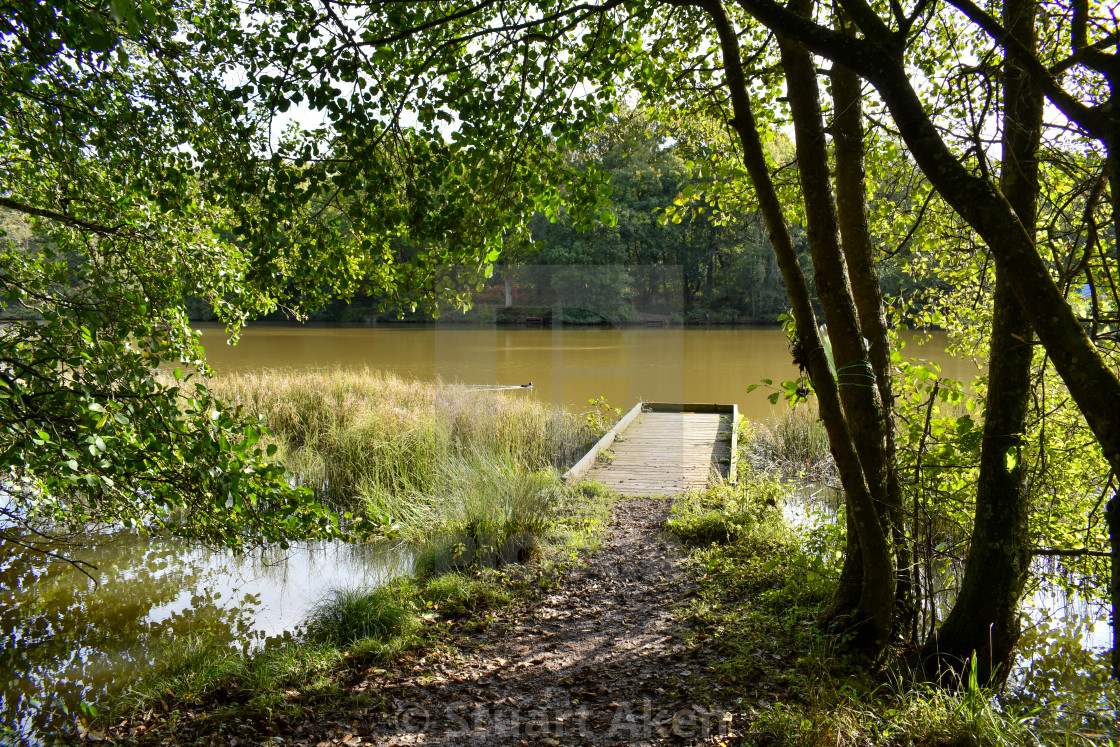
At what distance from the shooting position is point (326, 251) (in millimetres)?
2832

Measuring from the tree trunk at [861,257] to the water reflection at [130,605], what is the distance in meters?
3.35

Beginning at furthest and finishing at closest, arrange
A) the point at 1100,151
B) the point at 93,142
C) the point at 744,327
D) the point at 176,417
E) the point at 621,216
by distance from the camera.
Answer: the point at 744,327
the point at 621,216
the point at 93,142
the point at 176,417
the point at 1100,151

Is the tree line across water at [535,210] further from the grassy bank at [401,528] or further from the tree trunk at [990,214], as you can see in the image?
the grassy bank at [401,528]

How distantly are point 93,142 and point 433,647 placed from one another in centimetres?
310

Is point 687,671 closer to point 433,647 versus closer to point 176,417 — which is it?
point 433,647

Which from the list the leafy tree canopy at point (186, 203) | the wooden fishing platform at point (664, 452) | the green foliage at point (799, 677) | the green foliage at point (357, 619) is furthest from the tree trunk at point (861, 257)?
the wooden fishing platform at point (664, 452)

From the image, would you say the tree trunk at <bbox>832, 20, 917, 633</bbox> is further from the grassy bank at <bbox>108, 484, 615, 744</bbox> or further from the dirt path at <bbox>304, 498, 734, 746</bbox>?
the grassy bank at <bbox>108, 484, 615, 744</bbox>

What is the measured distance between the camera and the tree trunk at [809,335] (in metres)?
2.72

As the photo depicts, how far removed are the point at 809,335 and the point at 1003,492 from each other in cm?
100

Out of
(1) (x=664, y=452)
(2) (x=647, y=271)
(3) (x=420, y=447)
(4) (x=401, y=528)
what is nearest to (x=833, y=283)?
(4) (x=401, y=528)

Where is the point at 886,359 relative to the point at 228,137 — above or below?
below

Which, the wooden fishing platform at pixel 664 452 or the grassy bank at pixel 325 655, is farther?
the wooden fishing platform at pixel 664 452

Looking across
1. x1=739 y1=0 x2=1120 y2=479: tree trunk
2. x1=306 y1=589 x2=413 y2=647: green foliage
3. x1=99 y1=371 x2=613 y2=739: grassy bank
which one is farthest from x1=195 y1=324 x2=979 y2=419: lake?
x1=739 y1=0 x2=1120 y2=479: tree trunk

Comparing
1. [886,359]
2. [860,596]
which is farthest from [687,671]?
[886,359]
